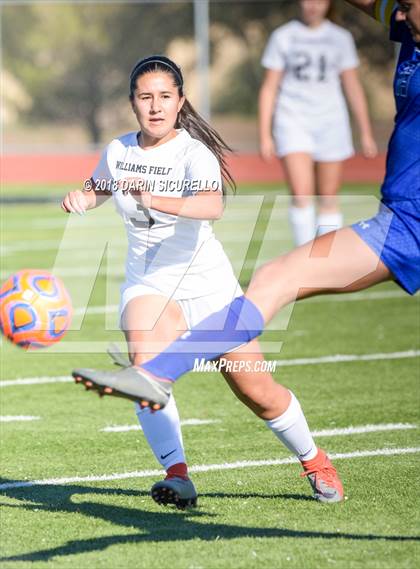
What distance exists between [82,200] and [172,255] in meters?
0.42

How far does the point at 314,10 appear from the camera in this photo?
10.6 meters

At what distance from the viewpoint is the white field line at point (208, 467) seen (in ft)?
17.1

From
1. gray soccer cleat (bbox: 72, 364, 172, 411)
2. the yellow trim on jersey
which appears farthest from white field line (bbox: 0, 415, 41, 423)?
the yellow trim on jersey

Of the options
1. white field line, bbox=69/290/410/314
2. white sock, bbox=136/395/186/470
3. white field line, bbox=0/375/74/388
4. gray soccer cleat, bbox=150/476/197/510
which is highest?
white sock, bbox=136/395/186/470

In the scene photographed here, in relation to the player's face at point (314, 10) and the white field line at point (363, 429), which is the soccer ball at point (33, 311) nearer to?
the white field line at point (363, 429)

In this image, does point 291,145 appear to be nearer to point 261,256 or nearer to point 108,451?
point 261,256

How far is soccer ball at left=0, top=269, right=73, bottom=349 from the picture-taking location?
4.99 meters

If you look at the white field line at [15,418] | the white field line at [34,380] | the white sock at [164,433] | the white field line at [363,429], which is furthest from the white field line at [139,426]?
the white sock at [164,433]

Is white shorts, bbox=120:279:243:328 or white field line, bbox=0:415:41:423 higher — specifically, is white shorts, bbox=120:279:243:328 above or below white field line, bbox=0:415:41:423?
above

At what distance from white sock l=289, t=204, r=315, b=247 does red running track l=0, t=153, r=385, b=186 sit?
1499cm

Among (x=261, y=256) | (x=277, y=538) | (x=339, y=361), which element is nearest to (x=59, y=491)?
(x=277, y=538)

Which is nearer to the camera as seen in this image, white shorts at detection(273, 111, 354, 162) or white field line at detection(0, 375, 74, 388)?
white field line at detection(0, 375, 74, 388)

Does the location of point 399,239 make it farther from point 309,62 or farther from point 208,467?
point 309,62

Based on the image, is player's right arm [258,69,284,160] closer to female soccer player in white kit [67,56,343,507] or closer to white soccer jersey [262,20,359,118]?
white soccer jersey [262,20,359,118]
